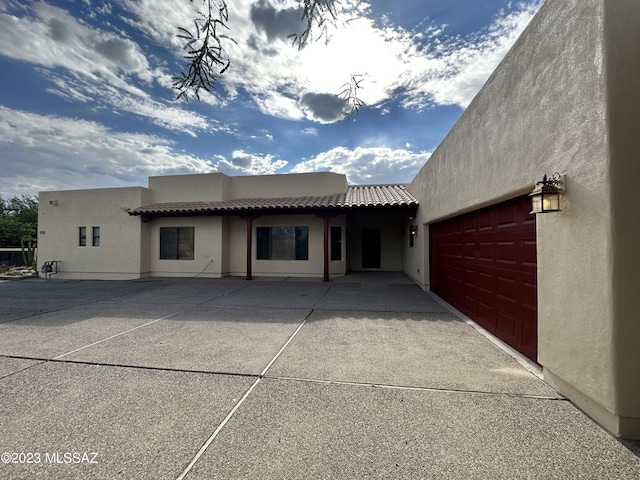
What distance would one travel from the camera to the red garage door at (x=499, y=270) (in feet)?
11.6

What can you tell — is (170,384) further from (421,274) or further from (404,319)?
(421,274)

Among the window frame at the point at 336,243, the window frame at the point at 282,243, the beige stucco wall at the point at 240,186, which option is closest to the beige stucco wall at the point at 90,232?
the beige stucco wall at the point at 240,186

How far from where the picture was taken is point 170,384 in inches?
116

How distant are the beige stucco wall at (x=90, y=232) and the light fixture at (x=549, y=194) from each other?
14.3 metres

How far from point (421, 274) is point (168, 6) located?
30.0ft

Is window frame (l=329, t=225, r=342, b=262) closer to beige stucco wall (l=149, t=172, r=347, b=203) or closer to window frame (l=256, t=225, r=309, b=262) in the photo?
window frame (l=256, t=225, r=309, b=262)

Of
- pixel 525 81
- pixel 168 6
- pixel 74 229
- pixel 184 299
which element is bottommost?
pixel 184 299

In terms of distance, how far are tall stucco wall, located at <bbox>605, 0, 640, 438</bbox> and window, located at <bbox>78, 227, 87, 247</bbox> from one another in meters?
17.7

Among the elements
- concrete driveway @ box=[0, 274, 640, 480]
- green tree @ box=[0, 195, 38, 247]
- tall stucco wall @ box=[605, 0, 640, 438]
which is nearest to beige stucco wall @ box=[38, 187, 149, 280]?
green tree @ box=[0, 195, 38, 247]

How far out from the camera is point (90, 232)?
13.0 metres

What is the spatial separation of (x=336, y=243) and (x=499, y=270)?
8.24 m

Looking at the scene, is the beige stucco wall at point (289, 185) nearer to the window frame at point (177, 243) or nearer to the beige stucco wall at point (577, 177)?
the window frame at point (177, 243)

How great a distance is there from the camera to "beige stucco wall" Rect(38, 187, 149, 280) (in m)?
12.5

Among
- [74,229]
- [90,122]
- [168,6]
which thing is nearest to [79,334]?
[168,6]
